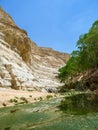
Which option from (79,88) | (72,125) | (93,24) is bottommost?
(72,125)

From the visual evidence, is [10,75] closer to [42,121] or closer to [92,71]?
[92,71]

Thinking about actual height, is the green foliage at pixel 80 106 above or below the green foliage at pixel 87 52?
below

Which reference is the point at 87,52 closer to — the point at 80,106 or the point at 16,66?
the point at 16,66

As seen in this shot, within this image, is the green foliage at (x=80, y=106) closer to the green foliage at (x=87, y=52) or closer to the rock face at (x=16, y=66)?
the rock face at (x=16, y=66)

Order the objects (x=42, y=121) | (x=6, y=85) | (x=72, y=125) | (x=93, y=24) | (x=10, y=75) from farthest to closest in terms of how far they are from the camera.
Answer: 1. (x=93, y=24)
2. (x=10, y=75)
3. (x=6, y=85)
4. (x=42, y=121)
5. (x=72, y=125)

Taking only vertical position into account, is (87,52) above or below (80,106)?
above

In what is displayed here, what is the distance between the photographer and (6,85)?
63875mm

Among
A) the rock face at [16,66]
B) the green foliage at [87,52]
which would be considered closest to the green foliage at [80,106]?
the rock face at [16,66]

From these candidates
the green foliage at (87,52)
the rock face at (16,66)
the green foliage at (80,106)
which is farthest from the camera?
the green foliage at (87,52)

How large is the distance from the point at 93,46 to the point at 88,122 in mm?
52158

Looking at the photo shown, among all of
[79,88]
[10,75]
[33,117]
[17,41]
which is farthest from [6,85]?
[17,41]

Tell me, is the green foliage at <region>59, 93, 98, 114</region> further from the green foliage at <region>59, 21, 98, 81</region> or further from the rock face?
the green foliage at <region>59, 21, 98, 81</region>

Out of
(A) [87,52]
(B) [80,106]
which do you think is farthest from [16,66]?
(B) [80,106]

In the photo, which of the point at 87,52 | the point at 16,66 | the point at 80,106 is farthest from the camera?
the point at 16,66
